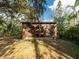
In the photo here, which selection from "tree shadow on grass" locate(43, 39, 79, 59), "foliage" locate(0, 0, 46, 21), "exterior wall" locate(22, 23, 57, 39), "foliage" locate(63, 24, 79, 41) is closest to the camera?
"tree shadow on grass" locate(43, 39, 79, 59)

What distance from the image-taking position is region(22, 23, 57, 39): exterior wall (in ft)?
86.1

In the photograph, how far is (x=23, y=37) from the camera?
25.9 m

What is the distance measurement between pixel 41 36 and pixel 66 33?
3.42 metres

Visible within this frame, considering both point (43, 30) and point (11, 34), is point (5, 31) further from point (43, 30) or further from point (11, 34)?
point (43, 30)

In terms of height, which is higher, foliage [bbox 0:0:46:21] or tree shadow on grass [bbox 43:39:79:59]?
foliage [bbox 0:0:46:21]

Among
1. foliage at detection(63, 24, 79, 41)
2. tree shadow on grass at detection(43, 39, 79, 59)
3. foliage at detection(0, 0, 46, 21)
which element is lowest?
tree shadow on grass at detection(43, 39, 79, 59)

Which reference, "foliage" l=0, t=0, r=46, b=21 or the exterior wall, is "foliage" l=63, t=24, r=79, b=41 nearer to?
the exterior wall

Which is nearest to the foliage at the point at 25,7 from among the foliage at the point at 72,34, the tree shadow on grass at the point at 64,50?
the tree shadow on grass at the point at 64,50

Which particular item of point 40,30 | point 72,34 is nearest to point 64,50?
point 72,34

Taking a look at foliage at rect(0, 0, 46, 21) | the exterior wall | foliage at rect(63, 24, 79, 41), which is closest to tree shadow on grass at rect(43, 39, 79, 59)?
foliage at rect(0, 0, 46, 21)

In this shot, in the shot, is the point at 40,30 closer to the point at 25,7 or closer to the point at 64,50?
the point at 25,7

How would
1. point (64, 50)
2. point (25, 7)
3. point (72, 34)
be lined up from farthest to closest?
point (72, 34) < point (25, 7) < point (64, 50)

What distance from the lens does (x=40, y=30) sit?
26.3 m

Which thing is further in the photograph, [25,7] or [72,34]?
[72,34]
